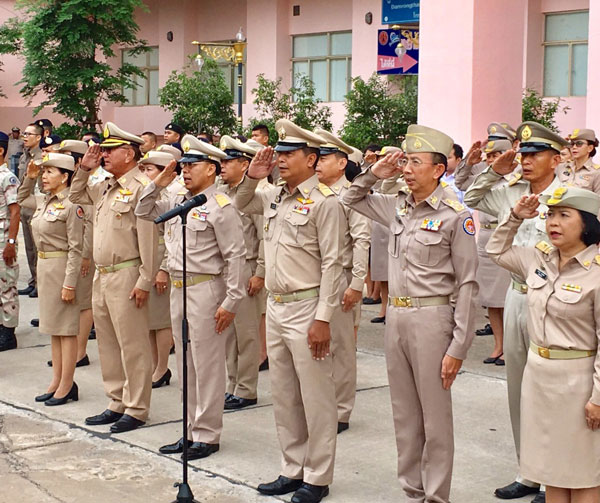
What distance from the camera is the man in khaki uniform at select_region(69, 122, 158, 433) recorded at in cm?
718

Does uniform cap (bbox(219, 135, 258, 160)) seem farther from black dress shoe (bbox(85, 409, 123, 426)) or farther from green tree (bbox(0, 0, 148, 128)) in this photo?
green tree (bbox(0, 0, 148, 128))

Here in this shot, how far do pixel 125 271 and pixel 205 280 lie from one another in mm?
825

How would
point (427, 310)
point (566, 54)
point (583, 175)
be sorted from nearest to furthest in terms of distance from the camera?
point (427, 310) → point (583, 175) → point (566, 54)

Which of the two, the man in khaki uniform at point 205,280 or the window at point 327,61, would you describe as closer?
the man in khaki uniform at point 205,280

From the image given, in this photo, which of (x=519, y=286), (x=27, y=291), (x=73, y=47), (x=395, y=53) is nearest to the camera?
(x=519, y=286)

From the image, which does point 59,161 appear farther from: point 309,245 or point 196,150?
point 309,245

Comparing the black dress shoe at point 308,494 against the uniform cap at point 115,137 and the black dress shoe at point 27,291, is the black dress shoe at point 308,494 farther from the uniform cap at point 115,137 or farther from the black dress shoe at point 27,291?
the black dress shoe at point 27,291

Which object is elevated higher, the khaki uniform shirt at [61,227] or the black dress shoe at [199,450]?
the khaki uniform shirt at [61,227]

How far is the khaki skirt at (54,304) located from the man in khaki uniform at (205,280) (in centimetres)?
152

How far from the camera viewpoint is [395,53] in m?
22.7

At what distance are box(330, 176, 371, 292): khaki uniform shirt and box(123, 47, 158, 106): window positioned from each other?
2400 cm

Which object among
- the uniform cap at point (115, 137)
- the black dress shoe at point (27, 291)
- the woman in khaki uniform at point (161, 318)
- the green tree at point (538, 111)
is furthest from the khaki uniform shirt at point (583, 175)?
the green tree at point (538, 111)

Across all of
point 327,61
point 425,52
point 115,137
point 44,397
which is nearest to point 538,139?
point 115,137

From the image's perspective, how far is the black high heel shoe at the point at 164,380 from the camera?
334 inches
